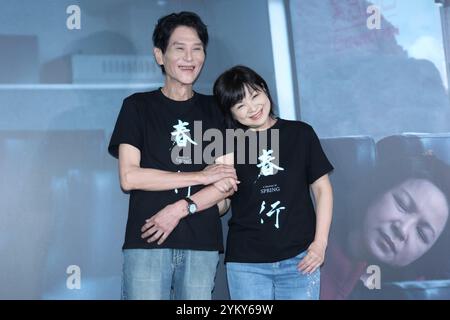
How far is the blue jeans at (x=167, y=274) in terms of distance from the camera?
2.23 metres

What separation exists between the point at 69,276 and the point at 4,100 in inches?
31.7

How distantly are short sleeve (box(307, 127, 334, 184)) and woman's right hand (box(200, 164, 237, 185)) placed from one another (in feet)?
0.94

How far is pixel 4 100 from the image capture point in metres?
2.78

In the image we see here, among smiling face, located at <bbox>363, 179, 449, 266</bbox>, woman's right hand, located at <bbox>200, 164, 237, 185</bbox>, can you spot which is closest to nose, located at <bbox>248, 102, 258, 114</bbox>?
woman's right hand, located at <bbox>200, 164, 237, 185</bbox>

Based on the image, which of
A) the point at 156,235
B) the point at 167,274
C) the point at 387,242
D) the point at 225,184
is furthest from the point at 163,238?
the point at 387,242

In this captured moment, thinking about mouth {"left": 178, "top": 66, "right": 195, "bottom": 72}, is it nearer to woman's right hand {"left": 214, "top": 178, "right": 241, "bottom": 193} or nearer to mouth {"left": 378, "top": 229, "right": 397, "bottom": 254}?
woman's right hand {"left": 214, "top": 178, "right": 241, "bottom": 193}

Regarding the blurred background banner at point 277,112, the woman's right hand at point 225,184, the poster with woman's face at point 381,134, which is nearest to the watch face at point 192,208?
the woman's right hand at point 225,184

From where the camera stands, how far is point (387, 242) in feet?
9.37

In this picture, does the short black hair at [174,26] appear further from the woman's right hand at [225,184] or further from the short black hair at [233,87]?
the woman's right hand at [225,184]

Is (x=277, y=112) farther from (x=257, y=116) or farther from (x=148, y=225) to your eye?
(x=148, y=225)

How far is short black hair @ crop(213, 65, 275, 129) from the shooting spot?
2385 millimetres

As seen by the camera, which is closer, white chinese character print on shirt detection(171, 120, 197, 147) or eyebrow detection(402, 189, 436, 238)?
white chinese character print on shirt detection(171, 120, 197, 147)
